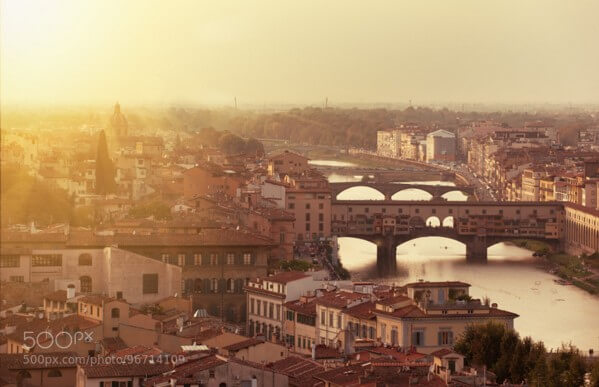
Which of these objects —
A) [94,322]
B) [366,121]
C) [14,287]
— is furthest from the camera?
[366,121]

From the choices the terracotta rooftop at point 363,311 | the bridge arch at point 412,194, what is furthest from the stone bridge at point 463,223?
the terracotta rooftop at point 363,311

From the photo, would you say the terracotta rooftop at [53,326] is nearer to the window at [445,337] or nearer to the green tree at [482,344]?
the green tree at [482,344]

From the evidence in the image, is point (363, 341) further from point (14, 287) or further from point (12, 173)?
point (12, 173)

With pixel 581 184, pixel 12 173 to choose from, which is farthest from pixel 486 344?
pixel 581 184

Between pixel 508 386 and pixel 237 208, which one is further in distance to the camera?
pixel 237 208

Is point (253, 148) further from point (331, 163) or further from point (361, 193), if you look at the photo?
point (331, 163)

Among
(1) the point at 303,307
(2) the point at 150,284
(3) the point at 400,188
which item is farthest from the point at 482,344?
(3) the point at 400,188

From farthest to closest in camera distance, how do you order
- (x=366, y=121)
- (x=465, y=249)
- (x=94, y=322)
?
1. (x=366, y=121)
2. (x=465, y=249)
3. (x=94, y=322)

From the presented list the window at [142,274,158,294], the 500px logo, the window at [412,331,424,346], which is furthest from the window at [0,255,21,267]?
the 500px logo
